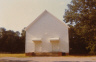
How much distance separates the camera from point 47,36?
98.0 ft

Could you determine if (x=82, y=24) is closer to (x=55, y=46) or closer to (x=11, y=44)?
(x=55, y=46)

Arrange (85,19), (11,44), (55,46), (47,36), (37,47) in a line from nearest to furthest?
(55,46) → (47,36) → (37,47) → (85,19) → (11,44)

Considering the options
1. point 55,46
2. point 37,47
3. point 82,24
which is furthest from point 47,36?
point 82,24

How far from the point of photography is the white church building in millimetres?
29250

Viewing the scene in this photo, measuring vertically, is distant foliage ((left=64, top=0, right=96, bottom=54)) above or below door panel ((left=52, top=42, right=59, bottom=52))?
above

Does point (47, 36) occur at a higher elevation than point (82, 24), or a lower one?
lower

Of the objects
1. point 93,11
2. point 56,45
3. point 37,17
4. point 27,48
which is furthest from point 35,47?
point 93,11

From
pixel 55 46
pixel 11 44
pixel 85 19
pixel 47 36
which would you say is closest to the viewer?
pixel 55 46

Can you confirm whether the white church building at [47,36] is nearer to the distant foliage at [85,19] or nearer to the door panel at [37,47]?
the door panel at [37,47]

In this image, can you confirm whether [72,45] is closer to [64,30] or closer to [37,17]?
[64,30]

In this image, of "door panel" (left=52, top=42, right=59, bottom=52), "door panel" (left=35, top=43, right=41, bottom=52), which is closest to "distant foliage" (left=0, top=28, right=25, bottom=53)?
"door panel" (left=35, top=43, right=41, bottom=52)

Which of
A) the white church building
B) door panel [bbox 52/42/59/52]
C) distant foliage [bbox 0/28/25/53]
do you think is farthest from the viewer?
distant foliage [bbox 0/28/25/53]

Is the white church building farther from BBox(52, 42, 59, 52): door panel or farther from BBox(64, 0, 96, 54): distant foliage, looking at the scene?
BBox(64, 0, 96, 54): distant foliage

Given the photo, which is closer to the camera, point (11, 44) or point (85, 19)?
point (85, 19)
